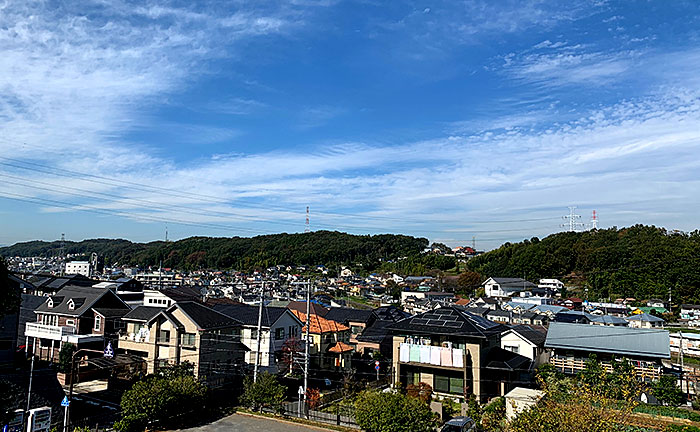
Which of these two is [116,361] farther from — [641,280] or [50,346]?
[641,280]

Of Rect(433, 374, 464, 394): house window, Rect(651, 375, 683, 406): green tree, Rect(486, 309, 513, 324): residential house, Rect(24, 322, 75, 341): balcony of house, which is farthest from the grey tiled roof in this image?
Rect(486, 309, 513, 324): residential house

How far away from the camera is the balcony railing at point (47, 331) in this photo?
26578 millimetres

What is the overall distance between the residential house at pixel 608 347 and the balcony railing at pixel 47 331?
89.5ft

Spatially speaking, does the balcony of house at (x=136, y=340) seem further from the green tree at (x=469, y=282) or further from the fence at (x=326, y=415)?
the green tree at (x=469, y=282)

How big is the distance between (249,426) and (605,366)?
18.3 metres

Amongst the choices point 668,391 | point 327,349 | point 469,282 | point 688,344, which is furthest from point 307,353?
point 469,282

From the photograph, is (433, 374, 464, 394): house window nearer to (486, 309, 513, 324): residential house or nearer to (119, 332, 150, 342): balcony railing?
(119, 332, 150, 342): balcony railing

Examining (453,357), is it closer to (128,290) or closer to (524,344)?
(524,344)

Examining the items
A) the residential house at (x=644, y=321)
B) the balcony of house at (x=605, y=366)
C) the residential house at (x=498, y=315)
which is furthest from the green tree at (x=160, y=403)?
the residential house at (x=644, y=321)

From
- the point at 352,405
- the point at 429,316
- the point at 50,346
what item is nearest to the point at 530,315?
the point at 429,316

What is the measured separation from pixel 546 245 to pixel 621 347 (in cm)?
7457

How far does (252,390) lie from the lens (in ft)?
64.2

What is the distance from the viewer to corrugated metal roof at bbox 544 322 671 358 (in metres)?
24.4

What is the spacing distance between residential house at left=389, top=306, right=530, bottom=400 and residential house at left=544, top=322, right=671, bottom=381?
121 inches
